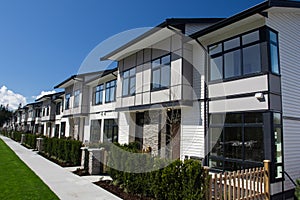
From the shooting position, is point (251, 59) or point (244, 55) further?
point (244, 55)

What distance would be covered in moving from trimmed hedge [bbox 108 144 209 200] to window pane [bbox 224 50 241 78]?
184 inches

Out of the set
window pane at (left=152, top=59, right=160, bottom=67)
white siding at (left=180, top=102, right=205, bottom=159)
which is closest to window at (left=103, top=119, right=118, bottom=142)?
window pane at (left=152, top=59, right=160, bottom=67)

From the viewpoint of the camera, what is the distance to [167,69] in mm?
12117

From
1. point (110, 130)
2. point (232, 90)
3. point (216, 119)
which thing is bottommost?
point (110, 130)

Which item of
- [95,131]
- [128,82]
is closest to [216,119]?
[128,82]

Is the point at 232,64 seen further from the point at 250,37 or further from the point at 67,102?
the point at 67,102

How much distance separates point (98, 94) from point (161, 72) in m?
11.3

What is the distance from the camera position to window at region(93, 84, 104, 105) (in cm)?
2166

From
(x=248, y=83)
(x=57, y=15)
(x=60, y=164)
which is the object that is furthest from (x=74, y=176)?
(x=57, y=15)

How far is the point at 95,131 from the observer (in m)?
22.2

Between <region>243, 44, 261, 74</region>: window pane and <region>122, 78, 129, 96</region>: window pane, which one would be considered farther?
<region>122, 78, 129, 96</region>: window pane

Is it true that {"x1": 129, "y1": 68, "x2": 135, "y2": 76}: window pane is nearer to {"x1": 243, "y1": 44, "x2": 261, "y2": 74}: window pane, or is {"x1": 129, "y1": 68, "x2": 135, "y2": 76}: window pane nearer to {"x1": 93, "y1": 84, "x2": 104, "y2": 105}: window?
{"x1": 93, "y1": 84, "x2": 104, "y2": 105}: window

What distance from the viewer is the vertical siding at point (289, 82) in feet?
27.3

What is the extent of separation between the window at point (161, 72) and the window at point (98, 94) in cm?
972
